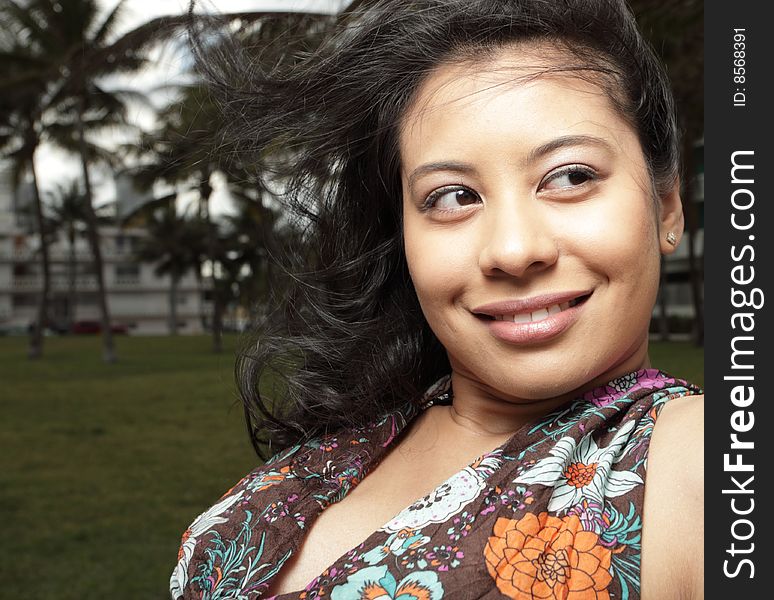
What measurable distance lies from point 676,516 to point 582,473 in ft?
0.47

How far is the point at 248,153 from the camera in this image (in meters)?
1.79

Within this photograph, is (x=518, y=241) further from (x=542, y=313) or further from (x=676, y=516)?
(x=676, y=516)

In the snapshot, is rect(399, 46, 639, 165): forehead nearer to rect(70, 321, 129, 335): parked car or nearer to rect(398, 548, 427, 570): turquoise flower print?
rect(398, 548, 427, 570): turquoise flower print

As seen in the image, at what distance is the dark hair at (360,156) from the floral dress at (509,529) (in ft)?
1.07

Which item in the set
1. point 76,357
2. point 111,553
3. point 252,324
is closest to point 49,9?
point 76,357

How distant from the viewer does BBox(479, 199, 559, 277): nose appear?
118 cm

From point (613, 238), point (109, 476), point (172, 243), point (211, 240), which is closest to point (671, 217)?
point (613, 238)

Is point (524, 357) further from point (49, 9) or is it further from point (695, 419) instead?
point (49, 9)

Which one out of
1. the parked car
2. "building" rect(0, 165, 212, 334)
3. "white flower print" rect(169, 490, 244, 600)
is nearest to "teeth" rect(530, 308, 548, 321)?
"white flower print" rect(169, 490, 244, 600)

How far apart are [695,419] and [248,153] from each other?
1034 millimetres

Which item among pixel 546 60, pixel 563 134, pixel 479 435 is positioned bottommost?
pixel 479 435

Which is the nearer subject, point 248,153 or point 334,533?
point 334,533

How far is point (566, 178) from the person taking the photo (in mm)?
1231

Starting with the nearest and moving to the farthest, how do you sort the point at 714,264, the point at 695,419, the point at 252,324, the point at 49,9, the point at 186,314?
the point at 714,264
the point at 695,419
the point at 252,324
the point at 49,9
the point at 186,314
